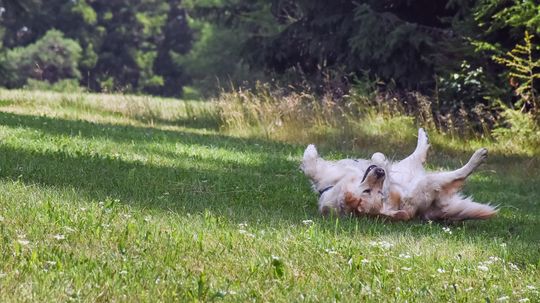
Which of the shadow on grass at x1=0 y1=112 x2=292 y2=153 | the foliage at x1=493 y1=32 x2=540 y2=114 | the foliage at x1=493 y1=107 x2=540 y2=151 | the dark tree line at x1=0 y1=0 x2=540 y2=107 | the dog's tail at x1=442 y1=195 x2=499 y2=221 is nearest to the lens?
the dog's tail at x1=442 y1=195 x2=499 y2=221

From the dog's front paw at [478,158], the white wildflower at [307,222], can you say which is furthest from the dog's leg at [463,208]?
the white wildflower at [307,222]

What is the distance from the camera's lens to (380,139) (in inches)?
572

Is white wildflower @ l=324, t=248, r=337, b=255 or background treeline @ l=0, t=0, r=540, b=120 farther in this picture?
background treeline @ l=0, t=0, r=540, b=120

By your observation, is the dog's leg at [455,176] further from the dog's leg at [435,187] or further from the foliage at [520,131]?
the foliage at [520,131]

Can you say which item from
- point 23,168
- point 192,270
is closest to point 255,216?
point 192,270

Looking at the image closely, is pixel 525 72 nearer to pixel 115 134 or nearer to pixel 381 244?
pixel 115 134

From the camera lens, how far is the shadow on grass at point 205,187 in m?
6.39

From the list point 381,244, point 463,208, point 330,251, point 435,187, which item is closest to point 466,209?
point 463,208

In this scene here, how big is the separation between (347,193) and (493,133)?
26.5 feet

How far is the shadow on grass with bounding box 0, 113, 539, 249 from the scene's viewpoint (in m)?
6.39

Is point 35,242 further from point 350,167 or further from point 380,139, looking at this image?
point 380,139

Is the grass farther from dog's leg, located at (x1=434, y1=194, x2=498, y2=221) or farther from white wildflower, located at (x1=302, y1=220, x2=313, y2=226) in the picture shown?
dog's leg, located at (x1=434, y1=194, x2=498, y2=221)

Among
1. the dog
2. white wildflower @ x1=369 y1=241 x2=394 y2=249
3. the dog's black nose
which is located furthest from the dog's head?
white wildflower @ x1=369 y1=241 x2=394 y2=249

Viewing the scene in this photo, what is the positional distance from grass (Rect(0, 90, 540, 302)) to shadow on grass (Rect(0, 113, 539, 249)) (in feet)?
0.06
